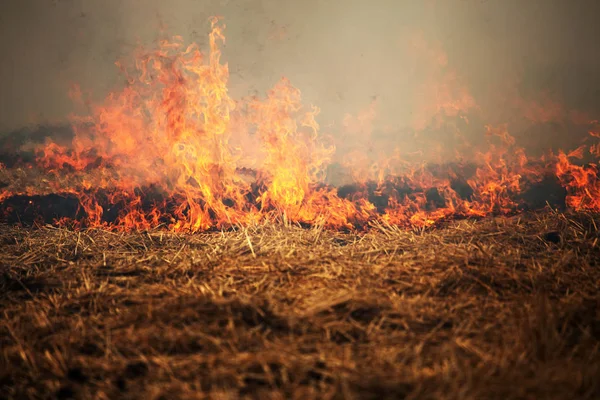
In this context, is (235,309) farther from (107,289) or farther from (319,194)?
(319,194)

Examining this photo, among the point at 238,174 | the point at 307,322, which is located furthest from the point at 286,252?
the point at 238,174

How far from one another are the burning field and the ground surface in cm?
2

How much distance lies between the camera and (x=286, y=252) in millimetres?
4539

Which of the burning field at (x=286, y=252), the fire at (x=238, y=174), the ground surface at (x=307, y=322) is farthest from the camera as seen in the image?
the fire at (x=238, y=174)

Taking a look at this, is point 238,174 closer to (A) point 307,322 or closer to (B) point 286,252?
(B) point 286,252

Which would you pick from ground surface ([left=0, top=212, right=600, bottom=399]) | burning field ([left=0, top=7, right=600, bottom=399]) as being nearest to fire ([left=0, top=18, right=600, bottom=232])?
burning field ([left=0, top=7, right=600, bottom=399])

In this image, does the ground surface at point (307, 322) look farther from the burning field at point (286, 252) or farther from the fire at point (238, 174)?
the fire at point (238, 174)

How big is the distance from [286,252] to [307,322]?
166 centimetres

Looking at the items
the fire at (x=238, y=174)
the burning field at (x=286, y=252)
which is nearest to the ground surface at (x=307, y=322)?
the burning field at (x=286, y=252)

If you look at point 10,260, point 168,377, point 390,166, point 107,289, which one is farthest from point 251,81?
point 168,377

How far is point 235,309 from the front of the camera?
306 cm

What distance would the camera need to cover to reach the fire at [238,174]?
717 centimetres

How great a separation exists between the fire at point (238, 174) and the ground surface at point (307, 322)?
7.38ft

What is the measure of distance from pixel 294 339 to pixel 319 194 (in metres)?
4.82
